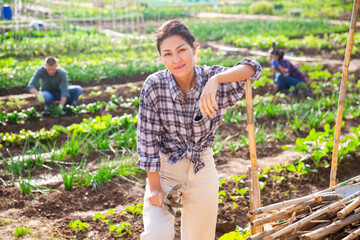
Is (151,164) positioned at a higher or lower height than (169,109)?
lower

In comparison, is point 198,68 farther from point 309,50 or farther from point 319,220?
point 309,50

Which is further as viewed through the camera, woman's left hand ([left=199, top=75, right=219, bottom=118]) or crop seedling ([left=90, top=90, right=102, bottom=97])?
crop seedling ([left=90, top=90, right=102, bottom=97])

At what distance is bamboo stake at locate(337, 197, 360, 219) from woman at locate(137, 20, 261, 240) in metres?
0.65

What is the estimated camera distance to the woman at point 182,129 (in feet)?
7.27

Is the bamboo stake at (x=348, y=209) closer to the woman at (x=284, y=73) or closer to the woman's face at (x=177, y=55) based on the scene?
the woman's face at (x=177, y=55)

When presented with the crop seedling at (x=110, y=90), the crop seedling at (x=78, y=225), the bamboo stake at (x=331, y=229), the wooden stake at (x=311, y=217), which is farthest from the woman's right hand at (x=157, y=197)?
the crop seedling at (x=110, y=90)

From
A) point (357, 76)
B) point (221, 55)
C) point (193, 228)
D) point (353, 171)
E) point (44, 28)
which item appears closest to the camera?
point (193, 228)

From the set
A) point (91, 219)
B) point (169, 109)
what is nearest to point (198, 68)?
point (169, 109)

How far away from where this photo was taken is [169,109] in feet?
7.39

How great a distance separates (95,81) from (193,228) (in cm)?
616

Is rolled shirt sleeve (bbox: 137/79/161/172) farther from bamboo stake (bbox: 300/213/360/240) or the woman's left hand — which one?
bamboo stake (bbox: 300/213/360/240)

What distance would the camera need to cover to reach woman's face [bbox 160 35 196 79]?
223cm

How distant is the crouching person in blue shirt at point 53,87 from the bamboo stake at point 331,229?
472cm

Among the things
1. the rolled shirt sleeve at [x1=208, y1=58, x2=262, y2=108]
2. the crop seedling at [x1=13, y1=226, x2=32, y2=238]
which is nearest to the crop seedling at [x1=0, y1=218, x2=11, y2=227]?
the crop seedling at [x1=13, y1=226, x2=32, y2=238]
